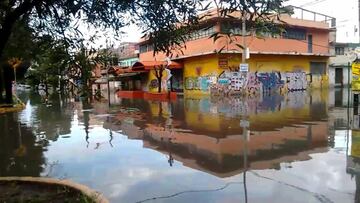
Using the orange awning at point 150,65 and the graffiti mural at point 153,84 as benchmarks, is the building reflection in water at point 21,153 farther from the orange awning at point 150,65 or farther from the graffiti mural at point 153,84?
the graffiti mural at point 153,84

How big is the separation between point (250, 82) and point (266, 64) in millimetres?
3280

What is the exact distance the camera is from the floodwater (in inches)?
298

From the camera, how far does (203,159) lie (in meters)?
10.7

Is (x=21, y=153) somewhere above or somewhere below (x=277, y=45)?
below

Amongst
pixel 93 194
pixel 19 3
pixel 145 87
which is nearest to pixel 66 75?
pixel 19 3

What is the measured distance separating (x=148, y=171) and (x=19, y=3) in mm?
4882

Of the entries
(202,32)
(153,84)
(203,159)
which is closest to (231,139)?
(203,159)

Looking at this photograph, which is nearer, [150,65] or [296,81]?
[296,81]

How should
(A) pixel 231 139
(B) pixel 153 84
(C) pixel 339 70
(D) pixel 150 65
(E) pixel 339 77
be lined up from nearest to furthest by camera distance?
1. (A) pixel 231 139
2. (D) pixel 150 65
3. (B) pixel 153 84
4. (C) pixel 339 70
5. (E) pixel 339 77

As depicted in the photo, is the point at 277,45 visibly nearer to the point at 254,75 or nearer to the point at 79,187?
the point at 254,75

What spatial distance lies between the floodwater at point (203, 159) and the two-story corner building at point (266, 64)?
23.4 metres

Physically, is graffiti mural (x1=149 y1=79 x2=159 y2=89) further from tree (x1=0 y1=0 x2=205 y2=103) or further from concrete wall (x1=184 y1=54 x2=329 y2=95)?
tree (x1=0 y1=0 x2=205 y2=103)

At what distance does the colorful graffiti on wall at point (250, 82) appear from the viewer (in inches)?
1634

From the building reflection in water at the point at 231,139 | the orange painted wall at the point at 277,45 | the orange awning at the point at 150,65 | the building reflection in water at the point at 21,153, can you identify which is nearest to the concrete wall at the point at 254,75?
the orange painted wall at the point at 277,45
